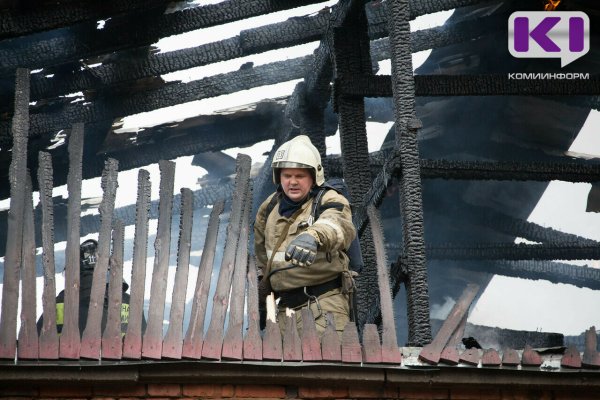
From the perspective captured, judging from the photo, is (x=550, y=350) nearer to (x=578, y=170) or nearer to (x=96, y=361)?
(x=96, y=361)

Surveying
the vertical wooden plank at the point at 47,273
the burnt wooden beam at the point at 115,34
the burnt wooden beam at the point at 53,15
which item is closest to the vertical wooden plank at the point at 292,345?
the vertical wooden plank at the point at 47,273

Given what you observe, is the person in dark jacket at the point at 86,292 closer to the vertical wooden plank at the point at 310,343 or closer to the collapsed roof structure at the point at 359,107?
the collapsed roof structure at the point at 359,107

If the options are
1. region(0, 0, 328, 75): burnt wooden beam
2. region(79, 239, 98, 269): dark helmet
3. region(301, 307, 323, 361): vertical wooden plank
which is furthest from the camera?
region(0, 0, 328, 75): burnt wooden beam

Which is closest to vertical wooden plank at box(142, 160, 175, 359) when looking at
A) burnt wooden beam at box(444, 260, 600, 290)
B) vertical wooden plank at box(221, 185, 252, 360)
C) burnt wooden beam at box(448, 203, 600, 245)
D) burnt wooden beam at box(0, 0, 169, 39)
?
vertical wooden plank at box(221, 185, 252, 360)

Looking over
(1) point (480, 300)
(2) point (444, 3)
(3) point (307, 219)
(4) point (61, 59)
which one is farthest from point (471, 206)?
(3) point (307, 219)

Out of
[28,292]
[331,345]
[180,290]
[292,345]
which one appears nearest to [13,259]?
[28,292]

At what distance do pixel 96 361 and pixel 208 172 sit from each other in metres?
7.92

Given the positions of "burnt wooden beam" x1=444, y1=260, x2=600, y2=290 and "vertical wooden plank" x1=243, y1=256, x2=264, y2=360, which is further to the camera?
"burnt wooden beam" x1=444, y1=260, x2=600, y2=290

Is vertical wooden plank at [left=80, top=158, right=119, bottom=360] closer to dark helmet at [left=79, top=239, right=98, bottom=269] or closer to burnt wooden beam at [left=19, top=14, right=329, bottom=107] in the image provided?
dark helmet at [left=79, top=239, right=98, bottom=269]

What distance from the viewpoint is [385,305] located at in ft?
22.3

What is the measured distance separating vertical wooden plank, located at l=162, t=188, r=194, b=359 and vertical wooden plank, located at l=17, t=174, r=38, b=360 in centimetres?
75

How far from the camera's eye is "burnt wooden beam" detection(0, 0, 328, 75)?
1007 centimetres

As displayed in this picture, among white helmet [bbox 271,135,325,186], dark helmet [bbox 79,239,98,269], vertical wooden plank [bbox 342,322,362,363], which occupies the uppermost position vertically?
white helmet [bbox 271,135,325,186]

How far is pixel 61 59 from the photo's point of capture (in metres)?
10.1
